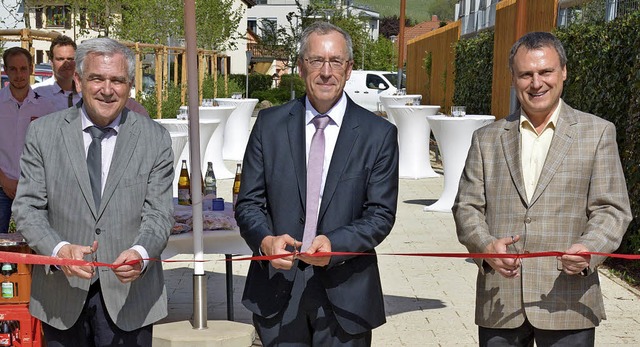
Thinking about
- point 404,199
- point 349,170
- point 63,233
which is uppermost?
point 349,170

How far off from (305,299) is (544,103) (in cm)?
113

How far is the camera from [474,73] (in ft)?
73.0

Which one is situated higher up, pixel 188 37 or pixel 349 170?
pixel 188 37

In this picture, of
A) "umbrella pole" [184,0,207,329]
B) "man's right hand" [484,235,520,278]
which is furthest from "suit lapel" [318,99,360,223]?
"umbrella pole" [184,0,207,329]

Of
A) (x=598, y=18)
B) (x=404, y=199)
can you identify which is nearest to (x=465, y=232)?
(x=598, y=18)

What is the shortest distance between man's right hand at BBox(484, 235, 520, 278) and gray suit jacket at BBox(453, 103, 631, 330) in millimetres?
45

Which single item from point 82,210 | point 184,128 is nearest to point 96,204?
point 82,210

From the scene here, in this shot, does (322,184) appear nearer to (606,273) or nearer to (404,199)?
(606,273)

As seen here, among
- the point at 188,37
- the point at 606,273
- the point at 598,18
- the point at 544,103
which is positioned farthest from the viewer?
the point at 598,18

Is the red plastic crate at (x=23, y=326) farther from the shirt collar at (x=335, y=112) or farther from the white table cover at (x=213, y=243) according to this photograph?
the shirt collar at (x=335, y=112)

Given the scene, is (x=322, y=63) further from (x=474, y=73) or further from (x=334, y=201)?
(x=474, y=73)

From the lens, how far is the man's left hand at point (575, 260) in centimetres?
366

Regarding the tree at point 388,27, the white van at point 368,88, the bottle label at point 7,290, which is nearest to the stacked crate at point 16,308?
the bottle label at point 7,290

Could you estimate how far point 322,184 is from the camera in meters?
3.91
